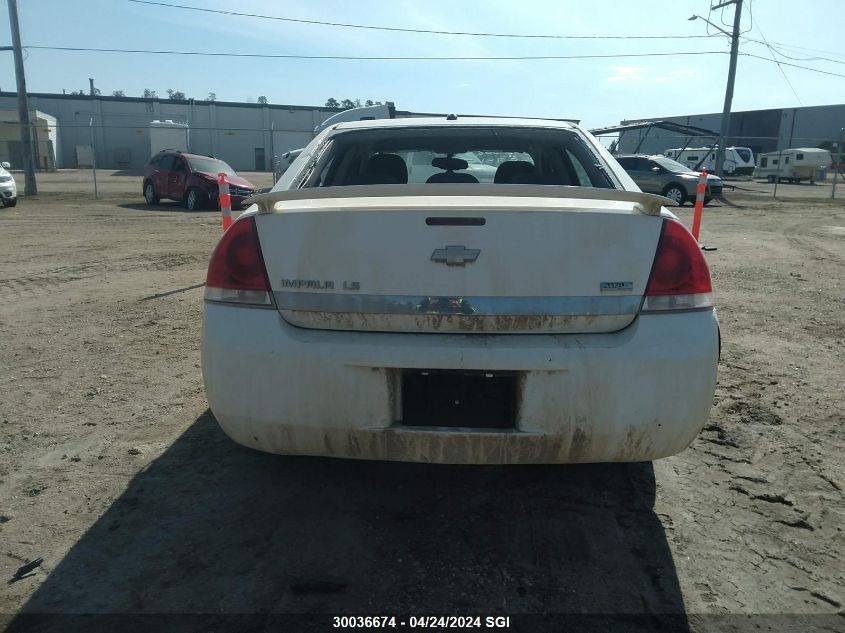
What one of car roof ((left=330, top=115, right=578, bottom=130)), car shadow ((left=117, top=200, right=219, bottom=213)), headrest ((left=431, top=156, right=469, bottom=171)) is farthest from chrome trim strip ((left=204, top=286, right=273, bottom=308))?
car shadow ((left=117, top=200, right=219, bottom=213))

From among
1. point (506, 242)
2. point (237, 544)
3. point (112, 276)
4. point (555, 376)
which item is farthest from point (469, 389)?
point (112, 276)

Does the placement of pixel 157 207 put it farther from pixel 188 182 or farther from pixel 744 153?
pixel 744 153

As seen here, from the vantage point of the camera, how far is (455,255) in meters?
2.25

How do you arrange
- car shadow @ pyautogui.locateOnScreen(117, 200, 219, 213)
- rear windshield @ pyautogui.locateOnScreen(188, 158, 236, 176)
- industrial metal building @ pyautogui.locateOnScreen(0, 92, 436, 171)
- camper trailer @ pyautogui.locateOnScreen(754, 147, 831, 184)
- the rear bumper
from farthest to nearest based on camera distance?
industrial metal building @ pyautogui.locateOnScreen(0, 92, 436, 171) → camper trailer @ pyautogui.locateOnScreen(754, 147, 831, 184) → rear windshield @ pyautogui.locateOnScreen(188, 158, 236, 176) → car shadow @ pyautogui.locateOnScreen(117, 200, 219, 213) → the rear bumper

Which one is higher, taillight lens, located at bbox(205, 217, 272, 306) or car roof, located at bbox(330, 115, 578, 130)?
car roof, located at bbox(330, 115, 578, 130)

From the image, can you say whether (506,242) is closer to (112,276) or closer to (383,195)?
(383,195)

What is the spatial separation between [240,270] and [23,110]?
23087 millimetres

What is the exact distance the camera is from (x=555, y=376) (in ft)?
7.26

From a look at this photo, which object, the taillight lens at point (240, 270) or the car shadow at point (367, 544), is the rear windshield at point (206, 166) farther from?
the taillight lens at point (240, 270)

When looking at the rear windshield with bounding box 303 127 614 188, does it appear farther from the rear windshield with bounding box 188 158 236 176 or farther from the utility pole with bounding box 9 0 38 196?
the utility pole with bounding box 9 0 38 196

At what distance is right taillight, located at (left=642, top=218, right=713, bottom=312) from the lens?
232 centimetres

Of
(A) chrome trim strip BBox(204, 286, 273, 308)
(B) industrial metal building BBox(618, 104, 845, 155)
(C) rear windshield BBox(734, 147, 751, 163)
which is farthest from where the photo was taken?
(B) industrial metal building BBox(618, 104, 845, 155)

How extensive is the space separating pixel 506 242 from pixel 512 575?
3.74 feet

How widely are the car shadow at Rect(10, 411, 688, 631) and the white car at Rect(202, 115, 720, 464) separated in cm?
37
